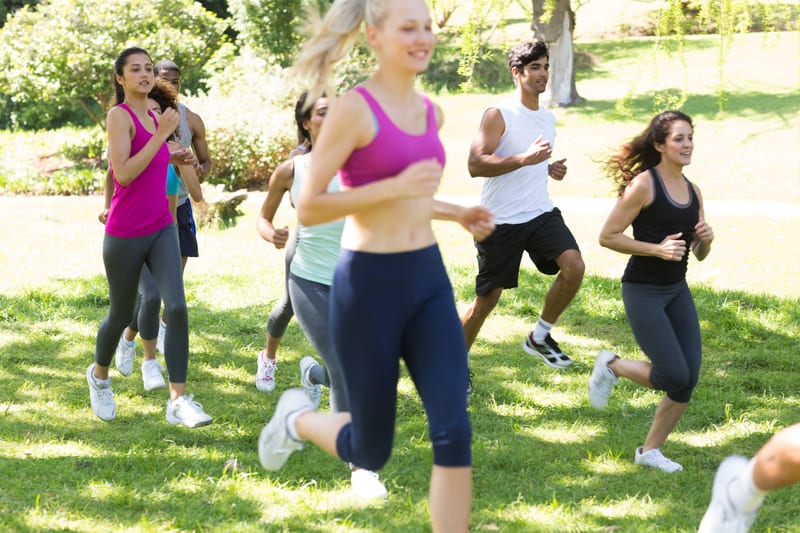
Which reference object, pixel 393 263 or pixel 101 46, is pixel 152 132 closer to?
pixel 393 263

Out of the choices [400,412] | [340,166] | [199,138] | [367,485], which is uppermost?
[340,166]

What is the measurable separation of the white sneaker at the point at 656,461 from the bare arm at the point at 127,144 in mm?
3026

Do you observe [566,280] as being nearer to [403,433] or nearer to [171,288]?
[403,433]

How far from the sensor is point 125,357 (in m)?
7.00

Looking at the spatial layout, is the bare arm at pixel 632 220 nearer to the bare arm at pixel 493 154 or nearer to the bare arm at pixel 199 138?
the bare arm at pixel 493 154

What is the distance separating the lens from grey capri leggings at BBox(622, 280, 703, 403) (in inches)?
199

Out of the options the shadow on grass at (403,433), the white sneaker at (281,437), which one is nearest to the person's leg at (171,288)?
the shadow on grass at (403,433)

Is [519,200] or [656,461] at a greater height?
[519,200]

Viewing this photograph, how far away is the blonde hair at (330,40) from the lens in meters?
3.53

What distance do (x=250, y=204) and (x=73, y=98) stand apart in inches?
355

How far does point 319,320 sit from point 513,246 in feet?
6.58

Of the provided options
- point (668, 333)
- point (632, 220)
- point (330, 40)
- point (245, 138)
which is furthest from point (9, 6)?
point (330, 40)

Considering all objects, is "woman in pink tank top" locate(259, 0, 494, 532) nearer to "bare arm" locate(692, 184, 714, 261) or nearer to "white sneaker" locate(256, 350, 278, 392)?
"bare arm" locate(692, 184, 714, 261)

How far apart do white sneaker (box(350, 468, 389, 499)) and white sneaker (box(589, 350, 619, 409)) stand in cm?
150
